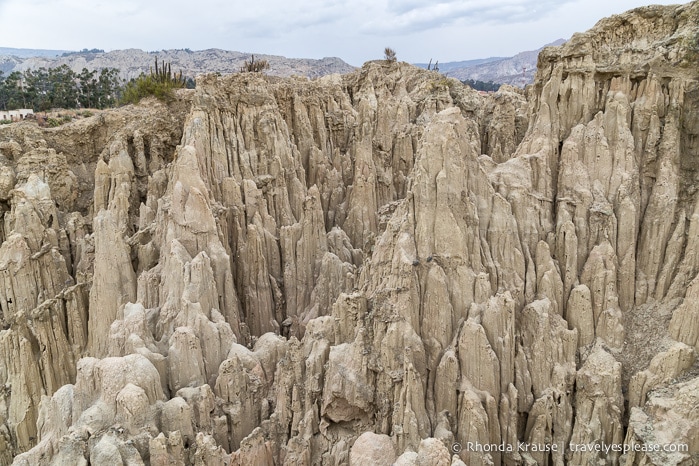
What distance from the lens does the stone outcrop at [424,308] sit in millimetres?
13164

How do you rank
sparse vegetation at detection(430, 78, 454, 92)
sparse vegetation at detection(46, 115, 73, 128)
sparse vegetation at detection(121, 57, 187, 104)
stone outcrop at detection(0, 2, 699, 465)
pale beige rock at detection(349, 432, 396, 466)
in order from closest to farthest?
pale beige rock at detection(349, 432, 396, 466) → stone outcrop at detection(0, 2, 699, 465) → sparse vegetation at detection(121, 57, 187, 104) → sparse vegetation at detection(46, 115, 73, 128) → sparse vegetation at detection(430, 78, 454, 92)

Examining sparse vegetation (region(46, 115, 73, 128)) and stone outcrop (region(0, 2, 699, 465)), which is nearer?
stone outcrop (region(0, 2, 699, 465))

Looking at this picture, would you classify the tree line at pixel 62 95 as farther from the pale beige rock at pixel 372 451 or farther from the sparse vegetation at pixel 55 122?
the pale beige rock at pixel 372 451

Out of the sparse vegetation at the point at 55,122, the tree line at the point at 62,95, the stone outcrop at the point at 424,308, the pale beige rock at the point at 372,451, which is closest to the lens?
the pale beige rock at the point at 372,451

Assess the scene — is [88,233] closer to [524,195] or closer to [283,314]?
[283,314]

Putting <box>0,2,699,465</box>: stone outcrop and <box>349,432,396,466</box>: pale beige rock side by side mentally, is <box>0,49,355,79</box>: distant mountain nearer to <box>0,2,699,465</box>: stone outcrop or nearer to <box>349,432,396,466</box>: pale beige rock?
<box>0,2,699,465</box>: stone outcrop

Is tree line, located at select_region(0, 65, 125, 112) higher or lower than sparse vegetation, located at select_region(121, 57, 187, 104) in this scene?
higher

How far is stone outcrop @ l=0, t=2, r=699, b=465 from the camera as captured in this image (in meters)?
13.2

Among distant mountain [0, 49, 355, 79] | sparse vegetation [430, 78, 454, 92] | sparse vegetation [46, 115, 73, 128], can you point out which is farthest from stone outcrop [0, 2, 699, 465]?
distant mountain [0, 49, 355, 79]

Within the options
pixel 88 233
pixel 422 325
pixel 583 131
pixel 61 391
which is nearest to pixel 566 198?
pixel 583 131

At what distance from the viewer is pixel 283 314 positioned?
21141 mm

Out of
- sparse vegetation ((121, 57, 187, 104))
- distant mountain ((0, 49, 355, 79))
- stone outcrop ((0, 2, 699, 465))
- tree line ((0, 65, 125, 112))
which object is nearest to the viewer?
stone outcrop ((0, 2, 699, 465))

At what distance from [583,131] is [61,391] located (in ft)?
55.7

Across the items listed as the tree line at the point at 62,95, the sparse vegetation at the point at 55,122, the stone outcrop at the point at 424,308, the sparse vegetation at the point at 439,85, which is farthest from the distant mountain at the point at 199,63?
the stone outcrop at the point at 424,308
